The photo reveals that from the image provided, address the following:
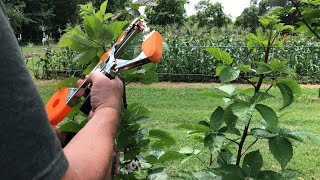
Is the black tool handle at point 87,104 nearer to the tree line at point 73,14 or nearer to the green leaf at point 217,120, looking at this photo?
the green leaf at point 217,120

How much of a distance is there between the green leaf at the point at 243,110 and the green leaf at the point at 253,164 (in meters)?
0.15

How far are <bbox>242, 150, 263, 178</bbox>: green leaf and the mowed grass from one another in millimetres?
2263

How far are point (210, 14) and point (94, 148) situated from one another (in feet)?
90.7

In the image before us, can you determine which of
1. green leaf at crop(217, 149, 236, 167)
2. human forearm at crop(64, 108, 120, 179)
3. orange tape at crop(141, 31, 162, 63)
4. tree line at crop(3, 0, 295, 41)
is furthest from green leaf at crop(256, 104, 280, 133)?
tree line at crop(3, 0, 295, 41)

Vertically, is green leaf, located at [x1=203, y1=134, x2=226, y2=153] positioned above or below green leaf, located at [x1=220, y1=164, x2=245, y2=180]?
above

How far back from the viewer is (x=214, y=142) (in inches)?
60.5

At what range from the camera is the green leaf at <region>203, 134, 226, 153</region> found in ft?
4.99

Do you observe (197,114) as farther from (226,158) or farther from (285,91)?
(285,91)

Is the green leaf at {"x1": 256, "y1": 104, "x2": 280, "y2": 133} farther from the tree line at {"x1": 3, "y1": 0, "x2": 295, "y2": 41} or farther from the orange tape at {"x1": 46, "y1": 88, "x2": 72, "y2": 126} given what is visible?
the tree line at {"x1": 3, "y1": 0, "x2": 295, "y2": 41}

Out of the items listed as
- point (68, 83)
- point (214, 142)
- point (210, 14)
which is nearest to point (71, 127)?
point (68, 83)

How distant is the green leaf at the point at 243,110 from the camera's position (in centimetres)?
144

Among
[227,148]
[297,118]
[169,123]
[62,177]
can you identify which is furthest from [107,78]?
[297,118]

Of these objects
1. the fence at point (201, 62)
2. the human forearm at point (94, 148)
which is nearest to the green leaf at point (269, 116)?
the human forearm at point (94, 148)

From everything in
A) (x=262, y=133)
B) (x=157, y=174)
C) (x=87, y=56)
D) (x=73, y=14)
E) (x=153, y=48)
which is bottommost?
(x=73, y=14)
